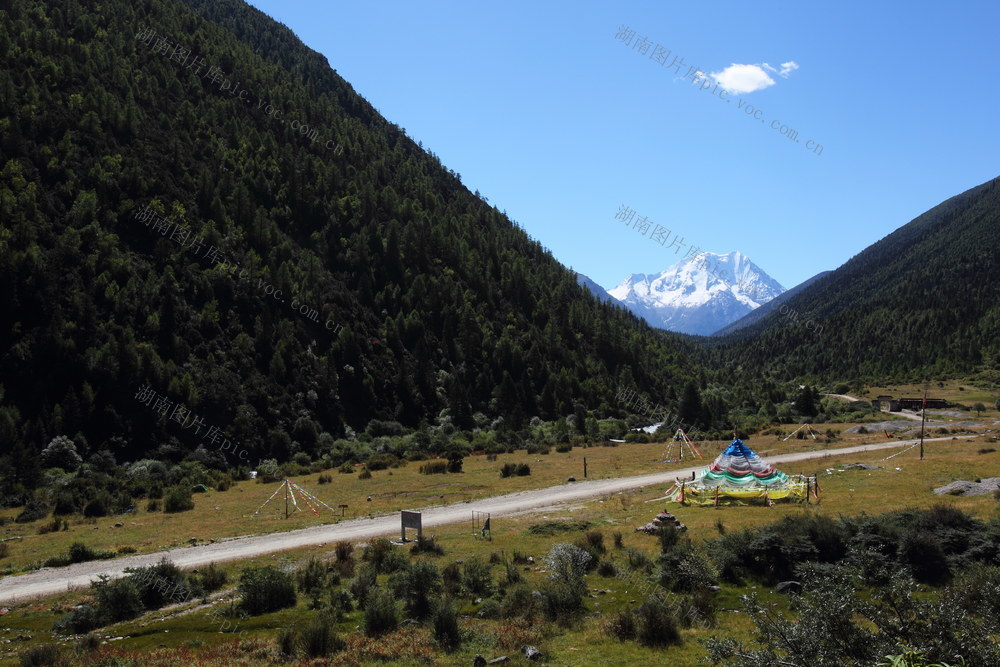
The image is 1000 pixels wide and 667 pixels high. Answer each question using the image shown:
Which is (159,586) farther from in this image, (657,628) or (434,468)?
(434,468)

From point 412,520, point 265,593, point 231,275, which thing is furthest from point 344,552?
point 231,275

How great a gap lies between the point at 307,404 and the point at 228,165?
139 feet

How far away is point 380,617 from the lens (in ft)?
46.8

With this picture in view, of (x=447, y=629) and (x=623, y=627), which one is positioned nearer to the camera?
(x=447, y=629)

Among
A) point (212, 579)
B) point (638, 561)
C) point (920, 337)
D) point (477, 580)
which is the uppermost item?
point (920, 337)

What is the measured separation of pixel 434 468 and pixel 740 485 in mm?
23207

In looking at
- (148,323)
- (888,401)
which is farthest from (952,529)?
(888,401)

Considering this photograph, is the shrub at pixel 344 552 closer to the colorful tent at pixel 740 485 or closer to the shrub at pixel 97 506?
the colorful tent at pixel 740 485

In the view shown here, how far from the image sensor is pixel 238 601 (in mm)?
16703

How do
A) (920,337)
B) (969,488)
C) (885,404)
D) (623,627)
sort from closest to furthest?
(623,627)
(969,488)
(885,404)
(920,337)

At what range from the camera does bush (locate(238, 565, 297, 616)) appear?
16.0m

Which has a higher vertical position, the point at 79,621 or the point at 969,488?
the point at 79,621

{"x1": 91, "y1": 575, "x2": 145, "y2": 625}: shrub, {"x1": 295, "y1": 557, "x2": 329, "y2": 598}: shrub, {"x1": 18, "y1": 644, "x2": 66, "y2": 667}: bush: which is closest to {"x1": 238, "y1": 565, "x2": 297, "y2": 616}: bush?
{"x1": 295, "y1": 557, "x2": 329, "y2": 598}: shrub

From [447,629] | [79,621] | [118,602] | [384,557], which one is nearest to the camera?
[447,629]
